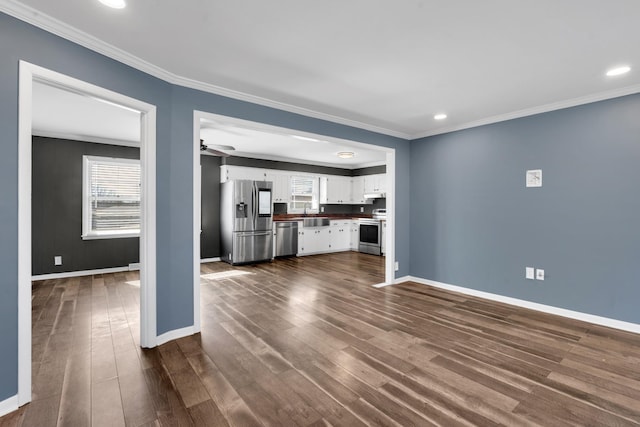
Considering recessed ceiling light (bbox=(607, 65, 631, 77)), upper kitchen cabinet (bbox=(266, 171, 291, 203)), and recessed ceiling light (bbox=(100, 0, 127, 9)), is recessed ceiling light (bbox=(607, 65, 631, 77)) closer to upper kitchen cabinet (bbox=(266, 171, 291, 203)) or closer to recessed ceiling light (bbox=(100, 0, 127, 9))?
recessed ceiling light (bbox=(100, 0, 127, 9))

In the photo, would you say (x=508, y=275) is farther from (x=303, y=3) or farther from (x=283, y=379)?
(x=303, y=3)

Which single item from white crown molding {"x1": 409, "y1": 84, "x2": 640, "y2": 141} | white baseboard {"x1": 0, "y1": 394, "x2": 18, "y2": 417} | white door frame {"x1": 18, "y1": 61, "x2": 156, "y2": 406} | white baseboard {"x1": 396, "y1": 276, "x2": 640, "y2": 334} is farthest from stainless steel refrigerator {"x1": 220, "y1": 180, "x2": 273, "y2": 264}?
white baseboard {"x1": 0, "y1": 394, "x2": 18, "y2": 417}

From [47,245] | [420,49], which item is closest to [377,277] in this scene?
[420,49]

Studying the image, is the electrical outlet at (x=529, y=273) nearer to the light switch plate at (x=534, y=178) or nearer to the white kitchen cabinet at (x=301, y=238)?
the light switch plate at (x=534, y=178)

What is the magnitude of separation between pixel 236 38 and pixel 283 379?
2528mm

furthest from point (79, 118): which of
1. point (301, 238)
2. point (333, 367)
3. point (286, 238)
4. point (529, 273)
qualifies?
point (529, 273)

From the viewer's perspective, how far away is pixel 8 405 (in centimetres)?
180

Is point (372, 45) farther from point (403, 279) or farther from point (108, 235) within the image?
point (108, 235)

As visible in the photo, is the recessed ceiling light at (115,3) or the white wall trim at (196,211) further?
the white wall trim at (196,211)

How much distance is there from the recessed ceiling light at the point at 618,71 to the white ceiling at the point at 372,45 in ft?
0.22

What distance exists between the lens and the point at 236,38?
7.17 ft

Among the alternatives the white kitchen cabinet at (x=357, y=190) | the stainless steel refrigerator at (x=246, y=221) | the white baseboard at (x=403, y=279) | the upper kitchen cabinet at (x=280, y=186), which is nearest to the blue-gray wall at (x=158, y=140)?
the white baseboard at (x=403, y=279)

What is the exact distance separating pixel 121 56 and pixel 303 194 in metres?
6.08

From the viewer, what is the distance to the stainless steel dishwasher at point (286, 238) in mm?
→ 7265
